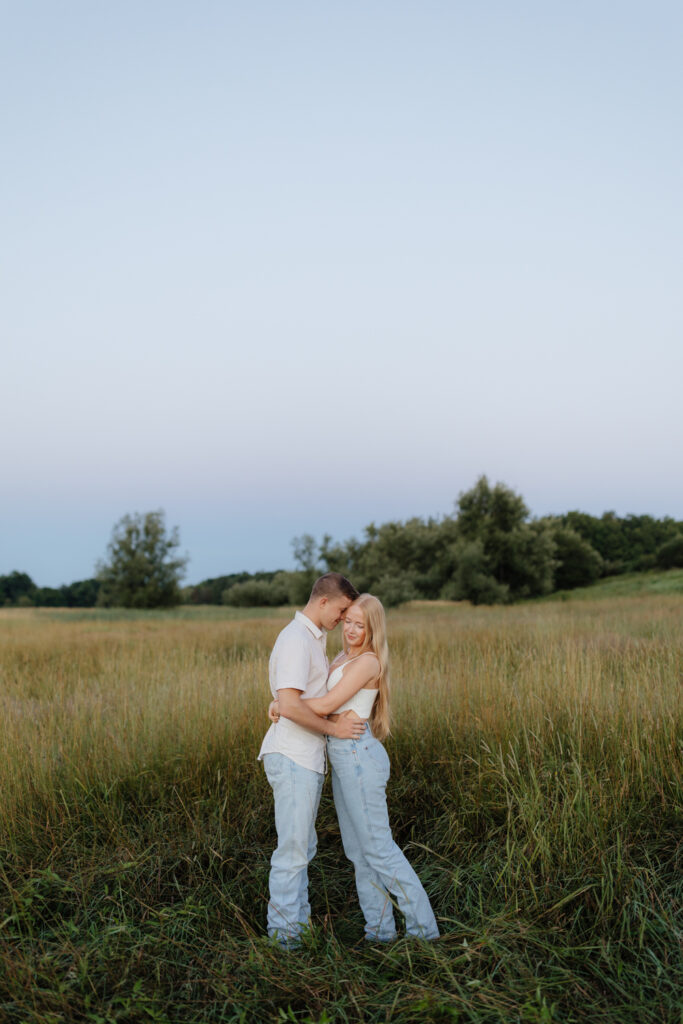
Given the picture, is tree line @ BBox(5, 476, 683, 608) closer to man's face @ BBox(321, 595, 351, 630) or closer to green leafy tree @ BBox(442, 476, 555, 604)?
green leafy tree @ BBox(442, 476, 555, 604)

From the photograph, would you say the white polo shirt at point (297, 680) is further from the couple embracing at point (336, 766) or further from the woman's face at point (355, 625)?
the woman's face at point (355, 625)

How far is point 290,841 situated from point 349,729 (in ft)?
1.73

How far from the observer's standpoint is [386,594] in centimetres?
3938

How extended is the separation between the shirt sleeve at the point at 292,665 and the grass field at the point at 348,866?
1023 millimetres

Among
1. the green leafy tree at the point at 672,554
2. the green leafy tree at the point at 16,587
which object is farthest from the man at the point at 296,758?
the green leafy tree at the point at 16,587

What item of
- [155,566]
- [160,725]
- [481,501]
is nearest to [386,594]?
[481,501]

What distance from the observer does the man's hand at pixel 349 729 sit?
9.58 ft

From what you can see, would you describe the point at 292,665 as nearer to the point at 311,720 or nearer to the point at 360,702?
the point at 311,720

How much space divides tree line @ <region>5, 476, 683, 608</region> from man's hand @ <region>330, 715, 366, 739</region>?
34593 millimetres

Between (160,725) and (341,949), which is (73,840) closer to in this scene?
(160,725)

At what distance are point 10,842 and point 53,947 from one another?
95cm

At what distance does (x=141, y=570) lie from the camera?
162 ft

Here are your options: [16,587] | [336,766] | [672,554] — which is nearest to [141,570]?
[16,587]

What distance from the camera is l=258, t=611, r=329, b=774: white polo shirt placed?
2910 mm
